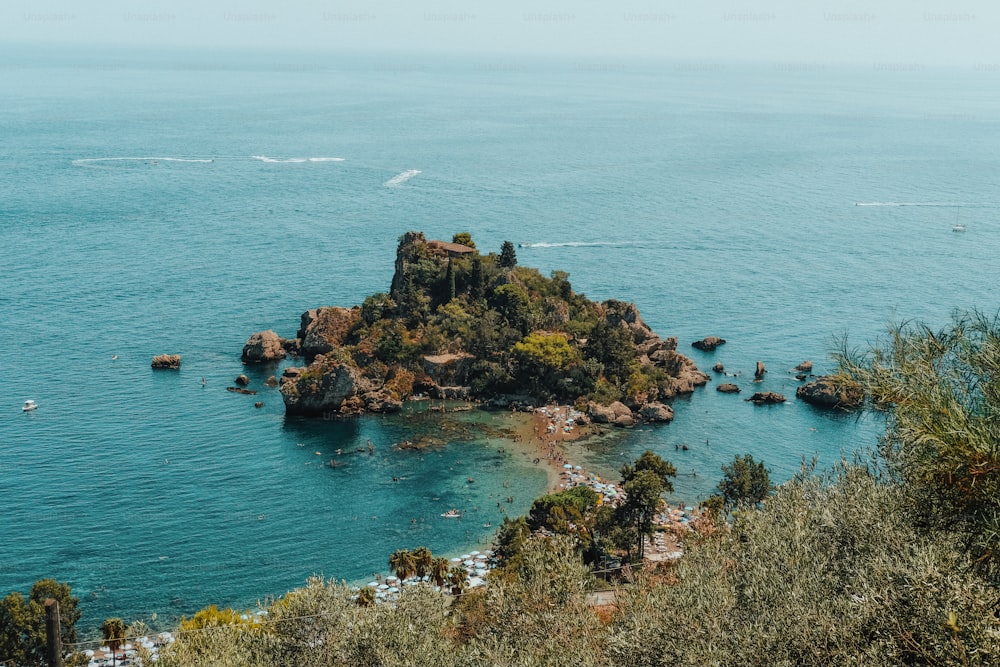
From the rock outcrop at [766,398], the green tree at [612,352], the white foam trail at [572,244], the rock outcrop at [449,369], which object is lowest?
the rock outcrop at [766,398]

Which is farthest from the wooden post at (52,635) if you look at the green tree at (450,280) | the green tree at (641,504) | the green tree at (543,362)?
the green tree at (450,280)

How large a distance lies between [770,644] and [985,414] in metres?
8.59

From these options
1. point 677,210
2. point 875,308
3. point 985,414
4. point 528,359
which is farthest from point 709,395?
point 677,210

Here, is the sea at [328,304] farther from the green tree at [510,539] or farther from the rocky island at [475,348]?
the green tree at [510,539]

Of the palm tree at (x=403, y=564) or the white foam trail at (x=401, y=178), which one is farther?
the white foam trail at (x=401, y=178)

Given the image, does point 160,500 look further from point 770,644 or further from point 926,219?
point 926,219

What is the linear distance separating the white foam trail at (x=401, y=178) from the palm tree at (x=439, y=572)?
133909 millimetres

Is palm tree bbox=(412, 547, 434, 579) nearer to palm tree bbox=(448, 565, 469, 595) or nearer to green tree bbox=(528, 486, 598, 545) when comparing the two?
palm tree bbox=(448, 565, 469, 595)

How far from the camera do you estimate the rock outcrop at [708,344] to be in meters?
102

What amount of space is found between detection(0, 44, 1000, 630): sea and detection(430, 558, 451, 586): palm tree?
8.18 meters

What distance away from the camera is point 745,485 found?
61.0 meters

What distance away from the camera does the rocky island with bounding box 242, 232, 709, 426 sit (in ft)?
281

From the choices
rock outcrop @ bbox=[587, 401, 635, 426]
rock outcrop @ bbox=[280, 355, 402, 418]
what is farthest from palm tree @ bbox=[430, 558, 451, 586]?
rock outcrop @ bbox=[280, 355, 402, 418]

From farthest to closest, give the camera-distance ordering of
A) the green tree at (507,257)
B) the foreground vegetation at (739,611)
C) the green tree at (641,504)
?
the green tree at (507,257), the green tree at (641,504), the foreground vegetation at (739,611)
